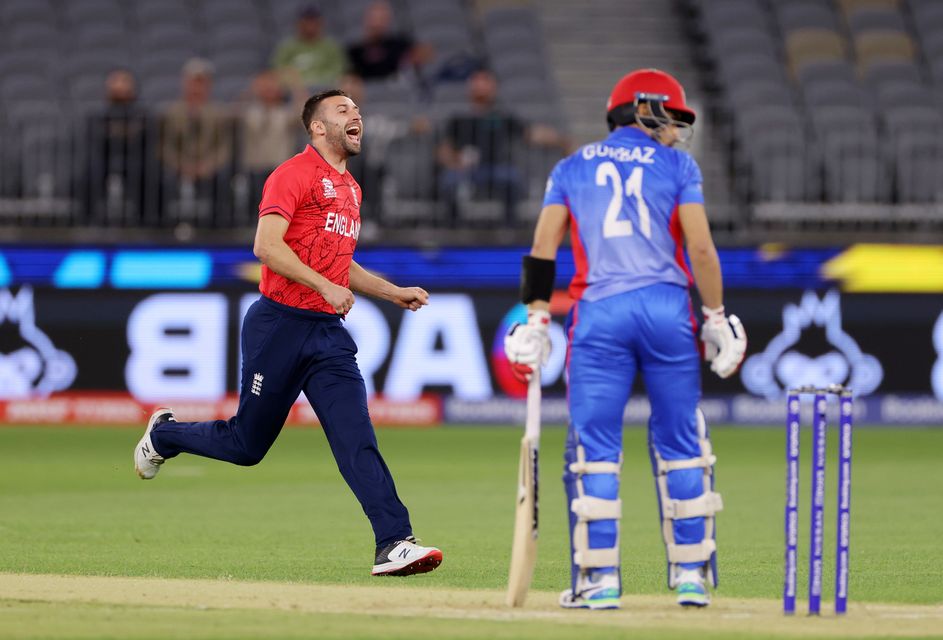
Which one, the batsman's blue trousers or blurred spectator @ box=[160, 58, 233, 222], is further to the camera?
blurred spectator @ box=[160, 58, 233, 222]

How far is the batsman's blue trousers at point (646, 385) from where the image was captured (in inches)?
281

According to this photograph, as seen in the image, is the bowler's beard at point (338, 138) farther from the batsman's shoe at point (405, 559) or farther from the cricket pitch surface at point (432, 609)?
the cricket pitch surface at point (432, 609)

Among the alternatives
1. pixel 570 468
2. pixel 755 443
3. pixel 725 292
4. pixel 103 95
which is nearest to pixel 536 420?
pixel 570 468

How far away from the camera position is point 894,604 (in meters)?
7.59

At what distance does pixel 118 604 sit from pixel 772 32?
1722 centimetres

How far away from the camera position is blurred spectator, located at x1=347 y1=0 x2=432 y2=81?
65.3ft

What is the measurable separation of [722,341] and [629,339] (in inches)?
15.3

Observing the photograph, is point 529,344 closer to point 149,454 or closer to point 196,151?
point 149,454

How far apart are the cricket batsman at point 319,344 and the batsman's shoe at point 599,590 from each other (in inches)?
52.7

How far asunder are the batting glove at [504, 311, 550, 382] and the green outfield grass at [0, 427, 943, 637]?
1.21 metres

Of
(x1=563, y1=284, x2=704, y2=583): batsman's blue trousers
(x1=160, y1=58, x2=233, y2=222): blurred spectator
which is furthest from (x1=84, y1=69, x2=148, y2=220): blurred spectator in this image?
(x1=563, y1=284, x2=704, y2=583): batsman's blue trousers

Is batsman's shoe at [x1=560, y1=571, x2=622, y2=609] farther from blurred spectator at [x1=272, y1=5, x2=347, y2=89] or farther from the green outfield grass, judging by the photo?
blurred spectator at [x1=272, y1=5, x2=347, y2=89]

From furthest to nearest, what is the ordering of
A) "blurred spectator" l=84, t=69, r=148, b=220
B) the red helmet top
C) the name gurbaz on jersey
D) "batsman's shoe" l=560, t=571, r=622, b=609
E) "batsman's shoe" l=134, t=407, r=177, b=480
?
"blurred spectator" l=84, t=69, r=148, b=220
"batsman's shoe" l=134, t=407, r=177, b=480
the name gurbaz on jersey
the red helmet top
"batsman's shoe" l=560, t=571, r=622, b=609

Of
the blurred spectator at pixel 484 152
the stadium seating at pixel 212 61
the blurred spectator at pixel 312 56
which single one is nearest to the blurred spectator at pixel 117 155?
the stadium seating at pixel 212 61
